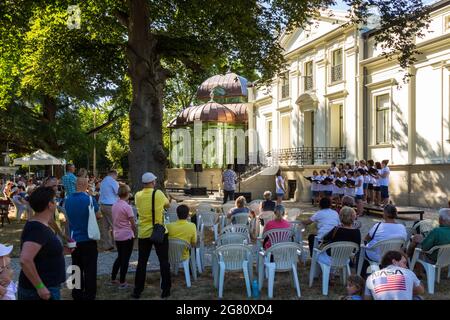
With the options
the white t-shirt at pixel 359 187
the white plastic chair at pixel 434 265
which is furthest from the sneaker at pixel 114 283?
the white t-shirt at pixel 359 187

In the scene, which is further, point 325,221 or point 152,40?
point 152,40

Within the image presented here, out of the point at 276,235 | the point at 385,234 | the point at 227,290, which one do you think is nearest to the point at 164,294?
the point at 227,290

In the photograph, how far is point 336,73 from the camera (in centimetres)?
2655

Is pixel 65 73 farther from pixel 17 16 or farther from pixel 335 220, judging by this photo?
pixel 335 220

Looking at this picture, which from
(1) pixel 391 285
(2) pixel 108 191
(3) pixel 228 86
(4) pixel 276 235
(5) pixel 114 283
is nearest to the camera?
(1) pixel 391 285

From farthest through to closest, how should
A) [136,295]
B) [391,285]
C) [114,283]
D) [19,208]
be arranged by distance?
[19,208] < [114,283] < [136,295] < [391,285]

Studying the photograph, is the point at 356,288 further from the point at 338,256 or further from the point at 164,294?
the point at 164,294

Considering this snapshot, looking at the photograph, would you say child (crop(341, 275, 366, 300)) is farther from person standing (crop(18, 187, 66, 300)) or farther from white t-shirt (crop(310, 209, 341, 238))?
white t-shirt (crop(310, 209, 341, 238))

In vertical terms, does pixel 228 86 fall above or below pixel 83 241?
above

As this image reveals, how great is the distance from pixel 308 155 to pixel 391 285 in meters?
23.7

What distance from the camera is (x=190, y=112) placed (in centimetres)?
3959

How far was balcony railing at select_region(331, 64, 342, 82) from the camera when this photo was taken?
86.1 feet

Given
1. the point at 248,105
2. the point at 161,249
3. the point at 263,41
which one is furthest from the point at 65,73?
the point at 248,105

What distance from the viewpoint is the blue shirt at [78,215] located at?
253 inches
